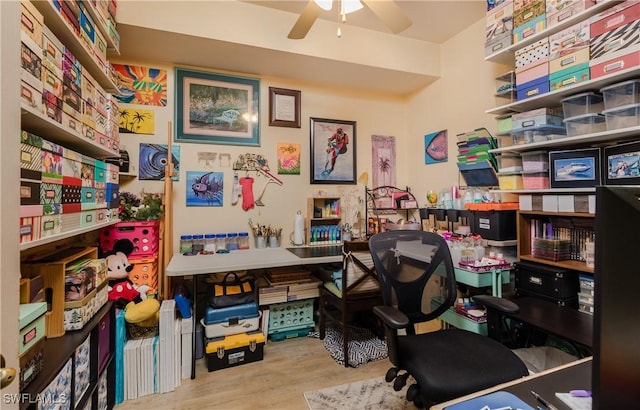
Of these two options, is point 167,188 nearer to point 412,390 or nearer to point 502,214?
point 412,390

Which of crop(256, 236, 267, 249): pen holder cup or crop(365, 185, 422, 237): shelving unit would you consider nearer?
crop(256, 236, 267, 249): pen holder cup

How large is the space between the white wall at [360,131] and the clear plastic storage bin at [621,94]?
885mm

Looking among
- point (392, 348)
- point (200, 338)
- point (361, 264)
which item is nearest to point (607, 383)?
point (392, 348)

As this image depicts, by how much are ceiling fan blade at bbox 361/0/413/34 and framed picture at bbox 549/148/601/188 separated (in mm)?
1219

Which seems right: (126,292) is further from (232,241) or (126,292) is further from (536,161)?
(536,161)

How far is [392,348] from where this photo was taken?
134 centimetres

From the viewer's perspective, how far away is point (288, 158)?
3004 millimetres

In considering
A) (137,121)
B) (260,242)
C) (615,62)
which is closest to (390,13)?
(615,62)

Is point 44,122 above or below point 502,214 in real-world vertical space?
above

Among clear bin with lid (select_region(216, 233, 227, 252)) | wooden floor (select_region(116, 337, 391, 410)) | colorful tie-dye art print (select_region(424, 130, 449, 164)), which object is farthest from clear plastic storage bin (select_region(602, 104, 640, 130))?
clear bin with lid (select_region(216, 233, 227, 252))

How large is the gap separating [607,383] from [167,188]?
102 inches

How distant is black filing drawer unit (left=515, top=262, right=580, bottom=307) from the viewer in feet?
5.67

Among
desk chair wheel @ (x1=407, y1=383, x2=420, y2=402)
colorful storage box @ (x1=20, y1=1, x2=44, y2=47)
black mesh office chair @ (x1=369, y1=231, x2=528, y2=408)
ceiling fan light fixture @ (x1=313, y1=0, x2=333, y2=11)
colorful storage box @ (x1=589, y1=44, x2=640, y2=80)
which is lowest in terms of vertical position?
desk chair wheel @ (x1=407, y1=383, x2=420, y2=402)

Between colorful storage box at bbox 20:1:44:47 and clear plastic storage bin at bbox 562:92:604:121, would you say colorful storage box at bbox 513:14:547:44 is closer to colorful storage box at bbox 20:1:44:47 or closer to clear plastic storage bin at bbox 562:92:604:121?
clear plastic storage bin at bbox 562:92:604:121
